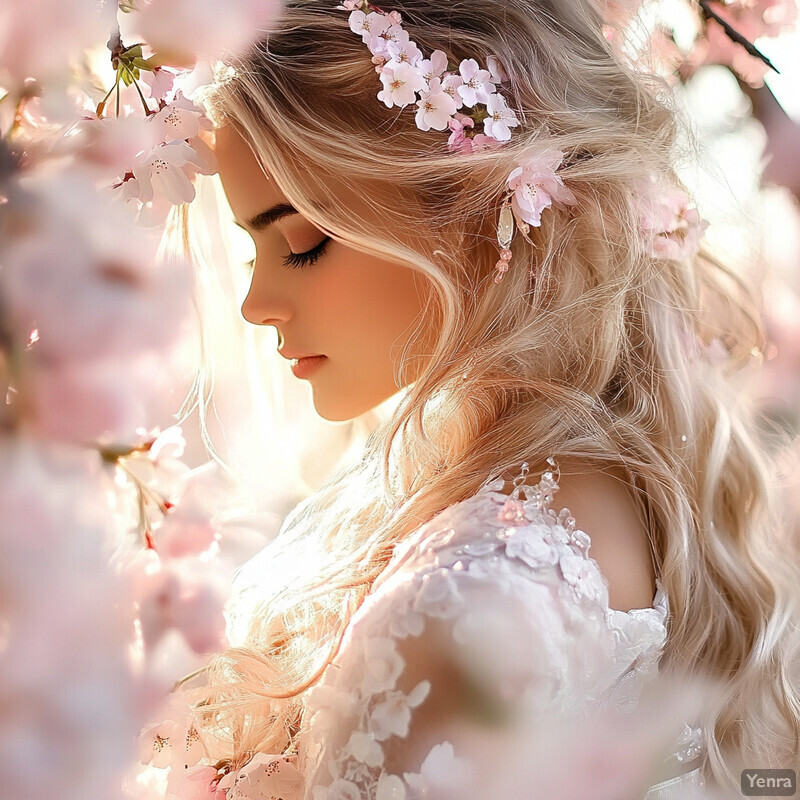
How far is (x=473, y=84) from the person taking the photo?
988 mm

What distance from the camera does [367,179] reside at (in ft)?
3.38

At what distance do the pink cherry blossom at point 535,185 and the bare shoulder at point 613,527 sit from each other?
0.29m

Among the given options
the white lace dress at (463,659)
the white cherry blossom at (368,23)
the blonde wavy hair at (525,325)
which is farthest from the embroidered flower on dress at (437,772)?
the white cherry blossom at (368,23)

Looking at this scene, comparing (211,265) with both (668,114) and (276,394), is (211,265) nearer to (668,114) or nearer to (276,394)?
(276,394)

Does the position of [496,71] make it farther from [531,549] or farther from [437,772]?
[437,772]

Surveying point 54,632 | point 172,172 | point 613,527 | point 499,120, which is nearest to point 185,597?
point 54,632

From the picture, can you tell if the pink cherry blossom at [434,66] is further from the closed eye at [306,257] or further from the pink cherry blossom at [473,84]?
the closed eye at [306,257]

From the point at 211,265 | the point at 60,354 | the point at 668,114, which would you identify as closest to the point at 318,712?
the point at 60,354

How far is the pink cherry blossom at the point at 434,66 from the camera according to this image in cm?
98

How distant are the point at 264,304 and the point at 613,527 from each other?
1.61 ft

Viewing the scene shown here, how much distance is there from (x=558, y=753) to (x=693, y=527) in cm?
73

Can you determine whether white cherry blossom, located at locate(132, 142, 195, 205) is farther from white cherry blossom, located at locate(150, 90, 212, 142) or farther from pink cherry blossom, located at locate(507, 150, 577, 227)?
pink cherry blossom, located at locate(507, 150, 577, 227)

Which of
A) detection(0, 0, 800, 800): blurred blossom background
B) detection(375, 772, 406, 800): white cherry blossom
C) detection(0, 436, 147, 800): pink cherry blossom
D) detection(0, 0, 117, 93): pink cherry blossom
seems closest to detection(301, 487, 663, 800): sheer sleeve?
detection(375, 772, 406, 800): white cherry blossom

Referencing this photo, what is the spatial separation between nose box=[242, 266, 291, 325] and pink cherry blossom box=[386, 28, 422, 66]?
0.99 feet
